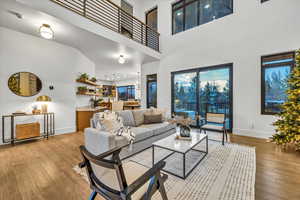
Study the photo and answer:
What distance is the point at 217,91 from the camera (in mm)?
4480

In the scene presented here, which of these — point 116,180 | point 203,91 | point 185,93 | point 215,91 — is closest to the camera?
point 116,180

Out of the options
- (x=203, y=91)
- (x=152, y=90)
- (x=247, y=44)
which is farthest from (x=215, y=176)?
(x=152, y=90)

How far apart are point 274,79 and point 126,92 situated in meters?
10.7

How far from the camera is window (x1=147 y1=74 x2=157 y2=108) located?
20.5 feet

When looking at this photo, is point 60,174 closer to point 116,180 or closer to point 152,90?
point 116,180

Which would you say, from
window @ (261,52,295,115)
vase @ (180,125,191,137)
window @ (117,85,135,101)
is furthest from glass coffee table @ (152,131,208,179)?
window @ (117,85,135,101)

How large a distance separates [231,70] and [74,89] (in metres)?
5.51

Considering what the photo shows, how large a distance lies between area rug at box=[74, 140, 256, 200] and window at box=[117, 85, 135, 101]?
31.3 feet

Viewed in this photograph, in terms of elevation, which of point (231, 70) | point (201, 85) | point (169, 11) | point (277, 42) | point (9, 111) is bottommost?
point (9, 111)

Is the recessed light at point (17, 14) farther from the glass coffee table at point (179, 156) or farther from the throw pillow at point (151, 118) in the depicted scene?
the glass coffee table at point (179, 156)

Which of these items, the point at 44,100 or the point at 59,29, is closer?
the point at 59,29

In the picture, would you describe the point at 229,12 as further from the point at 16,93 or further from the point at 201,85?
the point at 16,93

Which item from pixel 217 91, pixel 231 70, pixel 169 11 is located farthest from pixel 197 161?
pixel 169 11

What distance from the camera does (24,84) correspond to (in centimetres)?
357
